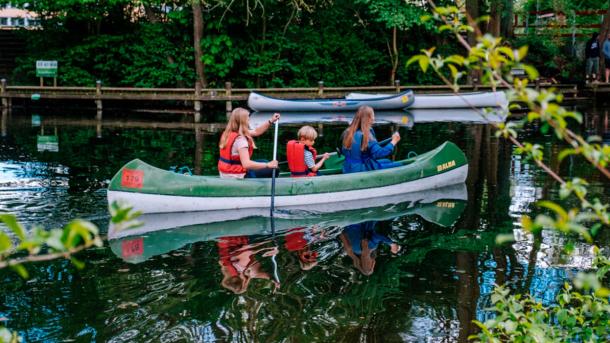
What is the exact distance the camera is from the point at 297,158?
10.1 meters

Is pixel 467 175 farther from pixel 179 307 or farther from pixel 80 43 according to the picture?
pixel 80 43

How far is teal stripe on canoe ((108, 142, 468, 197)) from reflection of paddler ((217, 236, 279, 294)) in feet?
3.56

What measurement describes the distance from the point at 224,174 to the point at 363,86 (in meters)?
18.5

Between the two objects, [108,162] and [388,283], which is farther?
[108,162]

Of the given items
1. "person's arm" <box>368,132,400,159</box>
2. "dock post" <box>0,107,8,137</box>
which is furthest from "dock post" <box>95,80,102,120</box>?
"person's arm" <box>368,132,400,159</box>

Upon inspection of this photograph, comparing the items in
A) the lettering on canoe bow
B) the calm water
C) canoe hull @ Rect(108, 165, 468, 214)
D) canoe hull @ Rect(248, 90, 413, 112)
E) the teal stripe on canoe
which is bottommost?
the calm water

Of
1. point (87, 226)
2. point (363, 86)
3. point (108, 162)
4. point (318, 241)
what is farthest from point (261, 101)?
point (87, 226)

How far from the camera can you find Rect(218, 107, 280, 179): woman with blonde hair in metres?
9.26

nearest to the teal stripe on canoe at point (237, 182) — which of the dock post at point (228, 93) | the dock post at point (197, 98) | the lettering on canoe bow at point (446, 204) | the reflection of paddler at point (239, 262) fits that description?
the lettering on canoe bow at point (446, 204)

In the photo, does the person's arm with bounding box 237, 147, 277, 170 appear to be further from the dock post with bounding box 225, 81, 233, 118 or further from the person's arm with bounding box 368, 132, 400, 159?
the dock post with bounding box 225, 81, 233, 118

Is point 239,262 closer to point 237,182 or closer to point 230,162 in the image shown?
point 237,182

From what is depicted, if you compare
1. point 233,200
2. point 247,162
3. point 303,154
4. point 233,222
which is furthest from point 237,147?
point 303,154

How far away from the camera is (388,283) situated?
6.89 meters

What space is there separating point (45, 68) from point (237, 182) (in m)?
17.4
